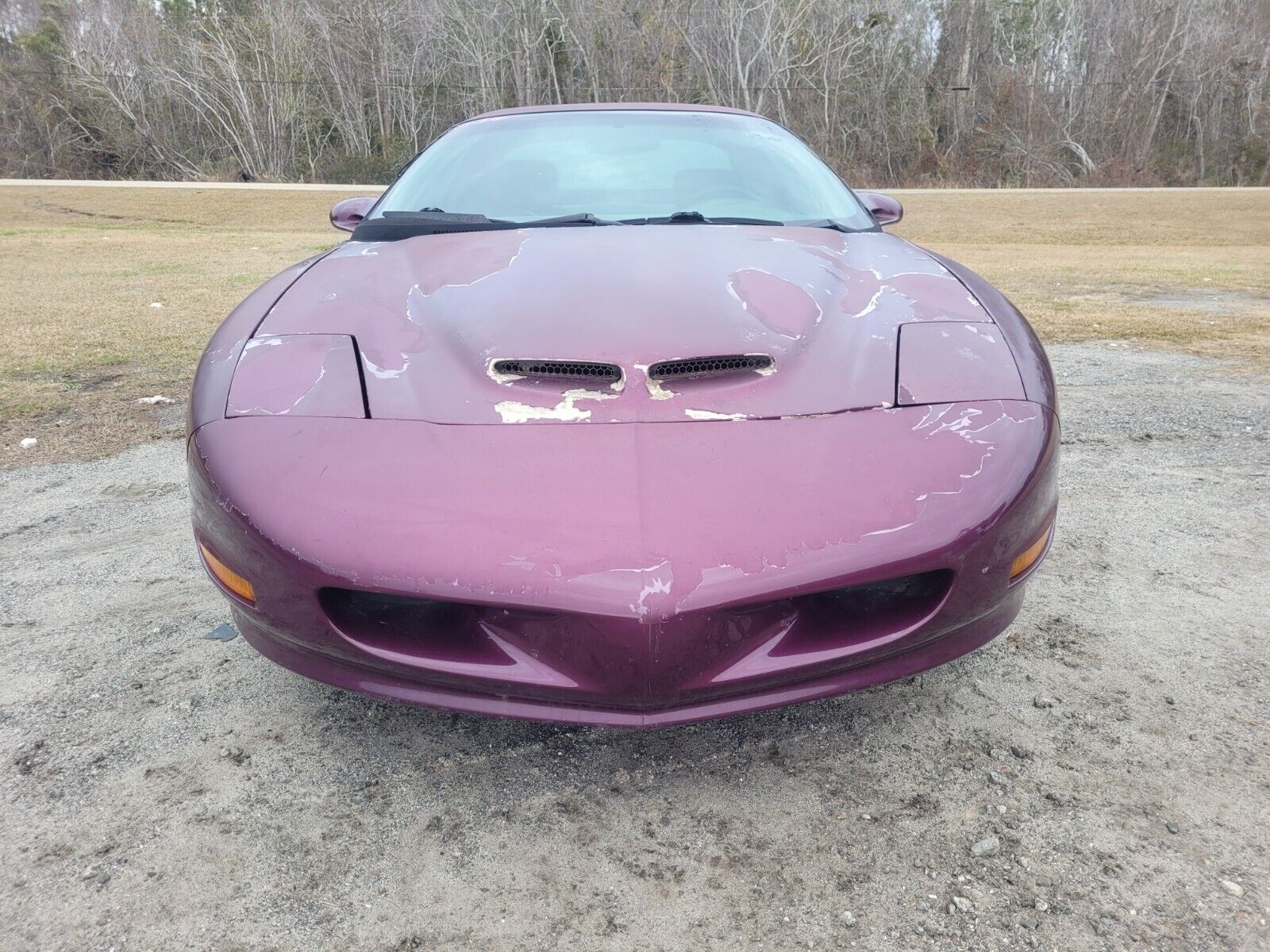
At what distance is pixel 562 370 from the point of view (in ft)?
5.16

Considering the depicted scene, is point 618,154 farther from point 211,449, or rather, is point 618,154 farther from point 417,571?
point 417,571

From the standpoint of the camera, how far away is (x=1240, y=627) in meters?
2.03

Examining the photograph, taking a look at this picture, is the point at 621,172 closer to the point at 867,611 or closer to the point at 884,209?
the point at 884,209

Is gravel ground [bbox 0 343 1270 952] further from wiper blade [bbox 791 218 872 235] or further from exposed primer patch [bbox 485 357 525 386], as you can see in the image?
wiper blade [bbox 791 218 872 235]

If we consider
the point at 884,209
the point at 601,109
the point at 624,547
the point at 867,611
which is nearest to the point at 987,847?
the point at 867,611

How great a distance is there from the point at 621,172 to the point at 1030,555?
63.9 inches

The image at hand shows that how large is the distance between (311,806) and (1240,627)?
2.01 m

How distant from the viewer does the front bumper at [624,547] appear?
1.26 meters

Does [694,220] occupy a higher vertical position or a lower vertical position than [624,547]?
higher

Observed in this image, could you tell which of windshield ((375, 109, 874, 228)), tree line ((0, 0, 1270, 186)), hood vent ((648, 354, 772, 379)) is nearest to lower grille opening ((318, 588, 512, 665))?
hood vent ((648, 354, 772, 379))

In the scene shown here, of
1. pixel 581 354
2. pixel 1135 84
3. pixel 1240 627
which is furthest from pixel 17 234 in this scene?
pixel 1135 84

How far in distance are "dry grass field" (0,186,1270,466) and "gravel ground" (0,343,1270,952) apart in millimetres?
2162

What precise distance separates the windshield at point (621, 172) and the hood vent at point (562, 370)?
36.4 inches

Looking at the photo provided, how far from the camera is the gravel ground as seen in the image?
1.25m
